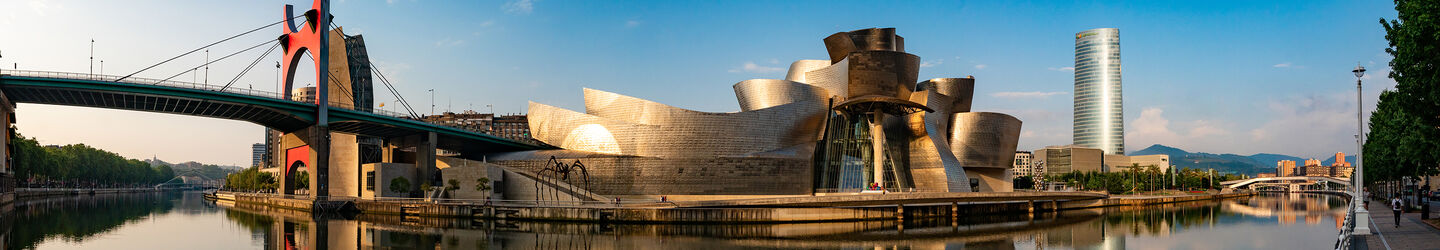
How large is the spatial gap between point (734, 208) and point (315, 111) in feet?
101

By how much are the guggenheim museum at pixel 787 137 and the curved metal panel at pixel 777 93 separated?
7cm

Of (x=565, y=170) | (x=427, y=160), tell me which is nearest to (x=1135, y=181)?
(x=565, y=170)

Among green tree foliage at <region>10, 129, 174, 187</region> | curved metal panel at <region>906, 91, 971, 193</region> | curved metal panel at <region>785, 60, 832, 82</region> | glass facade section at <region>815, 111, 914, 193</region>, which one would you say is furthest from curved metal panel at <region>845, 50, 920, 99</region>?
green tree foliage at <region>10, 129, 174, 187</region>

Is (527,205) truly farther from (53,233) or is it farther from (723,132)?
(53,233)

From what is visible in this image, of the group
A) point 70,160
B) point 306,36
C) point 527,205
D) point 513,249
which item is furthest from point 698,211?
point 70,160

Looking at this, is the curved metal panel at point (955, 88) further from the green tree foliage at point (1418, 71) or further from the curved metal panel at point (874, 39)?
the green tree foliage at point (1418, 71)

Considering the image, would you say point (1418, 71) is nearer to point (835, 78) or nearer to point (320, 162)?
point (835, 78)

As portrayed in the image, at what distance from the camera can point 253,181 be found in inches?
4018

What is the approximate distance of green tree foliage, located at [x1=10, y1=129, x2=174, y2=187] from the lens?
88.2 meters

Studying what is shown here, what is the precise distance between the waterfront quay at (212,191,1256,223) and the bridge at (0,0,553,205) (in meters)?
6.52

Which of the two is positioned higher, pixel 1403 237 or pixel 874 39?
pixel 874 39

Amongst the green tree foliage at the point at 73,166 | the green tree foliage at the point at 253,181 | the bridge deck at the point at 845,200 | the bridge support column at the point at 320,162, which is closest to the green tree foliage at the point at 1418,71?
the bridge deck at the point at 845,200

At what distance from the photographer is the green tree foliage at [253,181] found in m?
91.6

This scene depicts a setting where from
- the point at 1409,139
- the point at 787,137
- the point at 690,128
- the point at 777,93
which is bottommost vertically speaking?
the point at 1409,139
